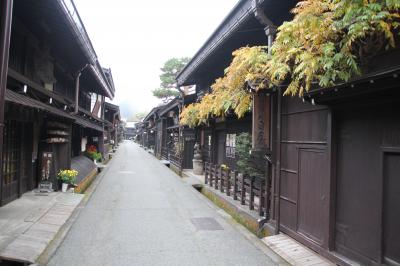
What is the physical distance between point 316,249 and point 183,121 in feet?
45.1

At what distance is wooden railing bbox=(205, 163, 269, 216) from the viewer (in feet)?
31.0

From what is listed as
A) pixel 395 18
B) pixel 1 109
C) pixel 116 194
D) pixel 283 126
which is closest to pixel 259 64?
pixel 283 126

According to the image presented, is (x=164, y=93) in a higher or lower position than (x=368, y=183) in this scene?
higher

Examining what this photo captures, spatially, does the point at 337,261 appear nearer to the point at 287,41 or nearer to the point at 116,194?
the point at 287,41

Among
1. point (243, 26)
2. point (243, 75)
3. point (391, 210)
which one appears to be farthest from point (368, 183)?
point (243, 26)

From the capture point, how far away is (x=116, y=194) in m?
15.3

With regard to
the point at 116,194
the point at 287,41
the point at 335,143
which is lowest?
the point at 116,194

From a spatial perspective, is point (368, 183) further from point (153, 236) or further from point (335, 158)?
point (153, 236)

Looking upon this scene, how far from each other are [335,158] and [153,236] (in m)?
4.69

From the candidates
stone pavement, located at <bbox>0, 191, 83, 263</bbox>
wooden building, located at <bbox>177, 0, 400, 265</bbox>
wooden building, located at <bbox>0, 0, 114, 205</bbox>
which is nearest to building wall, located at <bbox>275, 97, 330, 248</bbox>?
wooden building, located at <bbox>177, 0, 400, 265</bbox>

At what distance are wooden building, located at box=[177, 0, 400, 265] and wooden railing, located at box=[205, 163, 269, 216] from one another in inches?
14.4

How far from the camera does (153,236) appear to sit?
871 centimetres

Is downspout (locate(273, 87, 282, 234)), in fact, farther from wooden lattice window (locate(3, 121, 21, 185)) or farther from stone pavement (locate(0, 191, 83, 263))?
wooden lattice window (locate(3, 121, 21, 185))

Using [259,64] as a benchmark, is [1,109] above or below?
below
